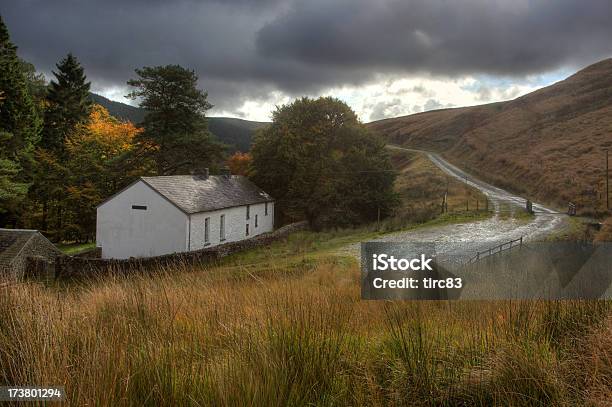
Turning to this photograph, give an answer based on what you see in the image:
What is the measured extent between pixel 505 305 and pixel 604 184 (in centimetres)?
4745

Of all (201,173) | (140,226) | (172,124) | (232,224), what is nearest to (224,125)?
(172,124)

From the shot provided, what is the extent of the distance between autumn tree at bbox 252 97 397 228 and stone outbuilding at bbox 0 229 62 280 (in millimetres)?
19359

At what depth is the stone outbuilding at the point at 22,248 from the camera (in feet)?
76.6

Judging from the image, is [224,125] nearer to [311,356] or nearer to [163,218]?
[163,218]

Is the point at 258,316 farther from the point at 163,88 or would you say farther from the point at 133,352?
the point at 163,88

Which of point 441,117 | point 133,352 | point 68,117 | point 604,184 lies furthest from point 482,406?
point 441,117

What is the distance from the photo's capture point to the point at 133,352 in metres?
3.47

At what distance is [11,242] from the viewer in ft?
80.3

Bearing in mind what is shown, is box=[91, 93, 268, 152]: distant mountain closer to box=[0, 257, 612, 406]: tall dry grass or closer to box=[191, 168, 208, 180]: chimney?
box=[191, 168, 208, 180]: chimney

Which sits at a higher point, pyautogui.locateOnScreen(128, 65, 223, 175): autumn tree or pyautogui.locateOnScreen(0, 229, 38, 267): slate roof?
pyautogui.locateOnScreen(128, 65, 223, 175): autumn tree

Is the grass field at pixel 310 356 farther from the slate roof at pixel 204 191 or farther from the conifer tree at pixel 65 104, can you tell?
the conifer tree at pixel 65 104


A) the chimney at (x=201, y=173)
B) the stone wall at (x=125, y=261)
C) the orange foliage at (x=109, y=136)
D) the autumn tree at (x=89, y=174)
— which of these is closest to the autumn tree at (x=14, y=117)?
the autumn tree at (x=89, y=174)

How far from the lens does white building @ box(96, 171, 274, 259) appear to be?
26469mm

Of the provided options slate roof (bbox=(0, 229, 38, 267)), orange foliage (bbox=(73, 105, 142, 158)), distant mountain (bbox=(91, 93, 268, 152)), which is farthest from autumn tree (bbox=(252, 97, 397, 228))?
distant mountain (bbox=(91, 93, 268, 152))
